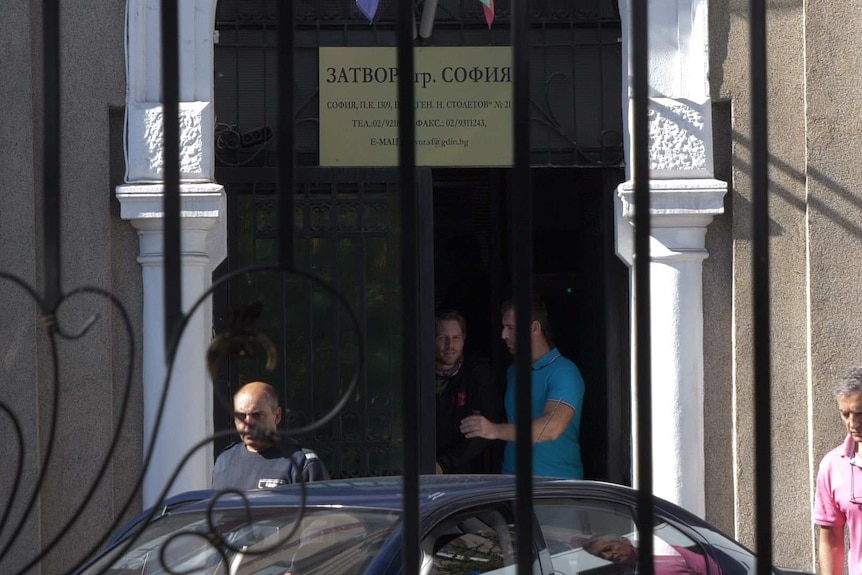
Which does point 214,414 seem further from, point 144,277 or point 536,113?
point 536,113

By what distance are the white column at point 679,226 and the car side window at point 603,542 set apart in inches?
87.6

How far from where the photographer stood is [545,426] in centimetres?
674

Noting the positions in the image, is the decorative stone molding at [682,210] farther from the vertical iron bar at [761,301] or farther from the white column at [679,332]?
the vertical iron bar at [761,301]

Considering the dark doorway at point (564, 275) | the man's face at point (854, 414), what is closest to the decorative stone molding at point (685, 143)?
the dark doorway at point (564, 275)

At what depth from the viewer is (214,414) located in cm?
737

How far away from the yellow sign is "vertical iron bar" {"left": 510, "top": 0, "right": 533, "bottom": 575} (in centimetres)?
551

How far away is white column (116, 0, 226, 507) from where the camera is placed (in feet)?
22.2

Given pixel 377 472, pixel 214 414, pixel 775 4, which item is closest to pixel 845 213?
pixel 775 4

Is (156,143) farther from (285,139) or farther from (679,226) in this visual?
(285,139)

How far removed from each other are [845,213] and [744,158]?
61 cm

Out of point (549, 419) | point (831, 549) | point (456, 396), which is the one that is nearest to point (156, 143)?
point (456, 396)

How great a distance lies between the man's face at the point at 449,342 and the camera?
720cm

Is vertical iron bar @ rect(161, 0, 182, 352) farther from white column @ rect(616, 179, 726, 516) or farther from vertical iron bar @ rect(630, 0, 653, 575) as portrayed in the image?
white column @ rect(616, 179, 726, 516)

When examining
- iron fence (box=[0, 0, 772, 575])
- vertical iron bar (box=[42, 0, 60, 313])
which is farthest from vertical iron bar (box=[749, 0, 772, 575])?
vertical iron bar (box=[42, 0, 60, 313])
